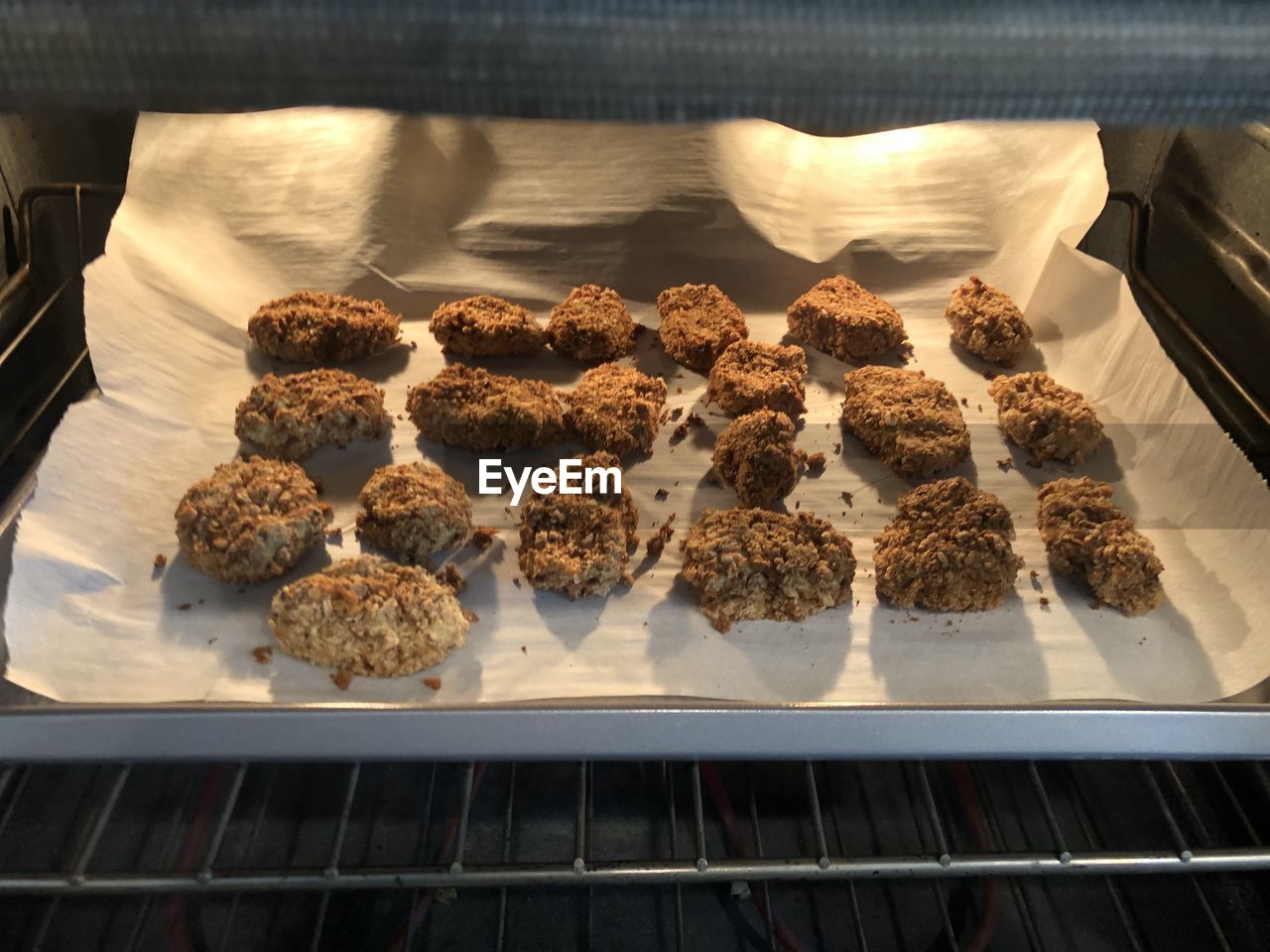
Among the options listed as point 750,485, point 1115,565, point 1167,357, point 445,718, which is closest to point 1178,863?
point 1115,565

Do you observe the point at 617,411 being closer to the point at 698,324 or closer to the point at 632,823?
the point at 698,324

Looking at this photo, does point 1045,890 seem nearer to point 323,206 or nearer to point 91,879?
point 91,879

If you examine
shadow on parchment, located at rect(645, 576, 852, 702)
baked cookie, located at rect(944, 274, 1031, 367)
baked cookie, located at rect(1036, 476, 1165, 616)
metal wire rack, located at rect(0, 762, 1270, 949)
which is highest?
baked cookie, located at rect(944, 274, 1031, 367)

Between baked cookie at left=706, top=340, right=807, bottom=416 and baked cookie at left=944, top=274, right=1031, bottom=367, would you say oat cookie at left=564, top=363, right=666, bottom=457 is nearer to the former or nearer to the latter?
baked cookie at left=706, top=340, right=807, bottom=416

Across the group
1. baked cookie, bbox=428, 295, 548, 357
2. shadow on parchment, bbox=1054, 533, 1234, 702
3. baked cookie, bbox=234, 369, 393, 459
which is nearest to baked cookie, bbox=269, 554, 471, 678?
baked cookie, bbox=234, 369, 393, 459

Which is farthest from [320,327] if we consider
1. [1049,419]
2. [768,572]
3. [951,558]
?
[1049,419]

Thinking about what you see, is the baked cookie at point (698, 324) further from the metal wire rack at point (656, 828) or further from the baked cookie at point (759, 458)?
the metal wire rack at point (656, 828)

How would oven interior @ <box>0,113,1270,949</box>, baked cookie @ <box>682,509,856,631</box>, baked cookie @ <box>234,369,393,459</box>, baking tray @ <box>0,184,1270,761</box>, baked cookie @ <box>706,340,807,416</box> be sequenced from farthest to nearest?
baked cookie @ <box>706,340,807,416</box>
baked cookie @ <box>234,369,393,459</box>
oven interior @ <box>0,113,1270,949</box>
baked cookie @ <box>682,509,856,631</box>
baking tray @ <box>0,184,1270,761</box>

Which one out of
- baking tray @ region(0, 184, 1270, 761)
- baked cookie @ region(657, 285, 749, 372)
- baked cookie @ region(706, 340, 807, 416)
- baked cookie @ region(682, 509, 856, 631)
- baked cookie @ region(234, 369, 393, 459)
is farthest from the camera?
baked cookie @ region(657, 285, 749, 372)
